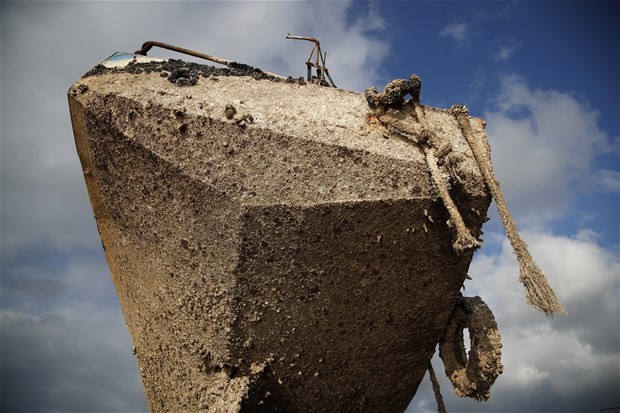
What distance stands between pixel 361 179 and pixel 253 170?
0.67 m

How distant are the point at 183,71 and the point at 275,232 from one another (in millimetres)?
1430

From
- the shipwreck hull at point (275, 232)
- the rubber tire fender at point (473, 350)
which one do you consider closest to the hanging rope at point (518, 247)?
the shipwreck hull at point (275, 232)

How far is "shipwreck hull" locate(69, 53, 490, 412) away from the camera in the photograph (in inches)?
148

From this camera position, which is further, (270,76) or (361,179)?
(270,76)

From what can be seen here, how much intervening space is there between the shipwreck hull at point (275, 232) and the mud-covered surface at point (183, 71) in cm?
4

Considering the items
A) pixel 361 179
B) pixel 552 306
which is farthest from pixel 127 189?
pixel 552 306

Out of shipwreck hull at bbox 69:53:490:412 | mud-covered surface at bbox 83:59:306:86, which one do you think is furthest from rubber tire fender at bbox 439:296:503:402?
mud-covered surface at bbox 83:59:306:86

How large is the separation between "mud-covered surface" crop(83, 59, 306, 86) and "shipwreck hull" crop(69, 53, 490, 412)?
0.14 ft

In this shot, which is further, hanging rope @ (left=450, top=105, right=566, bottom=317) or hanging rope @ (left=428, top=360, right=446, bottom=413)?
hanging rope @ (left=428, top=360, right=446, bottom=413)

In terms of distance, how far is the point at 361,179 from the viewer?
372 cm

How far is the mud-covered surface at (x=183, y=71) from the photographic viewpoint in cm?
427

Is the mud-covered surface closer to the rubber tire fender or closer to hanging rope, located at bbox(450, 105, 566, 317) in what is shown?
hanging rope, located at bbox(450, 105, 566, 317)

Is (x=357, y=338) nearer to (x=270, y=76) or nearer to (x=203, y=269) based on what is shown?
(x=203, y=269)

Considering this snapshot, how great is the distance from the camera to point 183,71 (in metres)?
4.31
